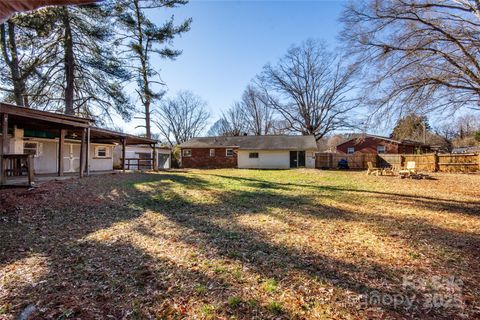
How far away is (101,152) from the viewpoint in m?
18.0

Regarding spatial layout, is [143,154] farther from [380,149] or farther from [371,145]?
[380,149]

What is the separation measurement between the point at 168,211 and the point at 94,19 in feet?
44.4

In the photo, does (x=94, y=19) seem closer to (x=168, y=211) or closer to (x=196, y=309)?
(x=168, y=211)

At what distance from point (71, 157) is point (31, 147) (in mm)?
2421

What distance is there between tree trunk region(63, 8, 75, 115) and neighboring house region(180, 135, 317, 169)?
14.2 metres

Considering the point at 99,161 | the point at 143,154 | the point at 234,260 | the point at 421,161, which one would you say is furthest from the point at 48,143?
the point at 421,161

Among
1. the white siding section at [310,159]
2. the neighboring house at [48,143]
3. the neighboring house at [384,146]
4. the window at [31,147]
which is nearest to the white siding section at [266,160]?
the white siding section at [310,159]

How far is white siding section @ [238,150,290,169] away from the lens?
27188mm

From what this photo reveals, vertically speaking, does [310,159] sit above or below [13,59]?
below

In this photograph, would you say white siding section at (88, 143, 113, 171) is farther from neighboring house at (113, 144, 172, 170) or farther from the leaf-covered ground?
the leaf-covered ground

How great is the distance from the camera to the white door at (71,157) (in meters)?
15.1

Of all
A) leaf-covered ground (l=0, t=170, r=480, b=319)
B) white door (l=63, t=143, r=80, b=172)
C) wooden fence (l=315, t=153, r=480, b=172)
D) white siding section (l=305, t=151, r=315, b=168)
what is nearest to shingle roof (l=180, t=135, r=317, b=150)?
white siding section (l=305, t=151, r=315, b=168)

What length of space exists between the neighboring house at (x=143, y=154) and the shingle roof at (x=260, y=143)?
7.05 ft

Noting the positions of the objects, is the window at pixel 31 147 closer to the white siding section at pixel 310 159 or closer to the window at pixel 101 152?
the window at pixel 101 152
